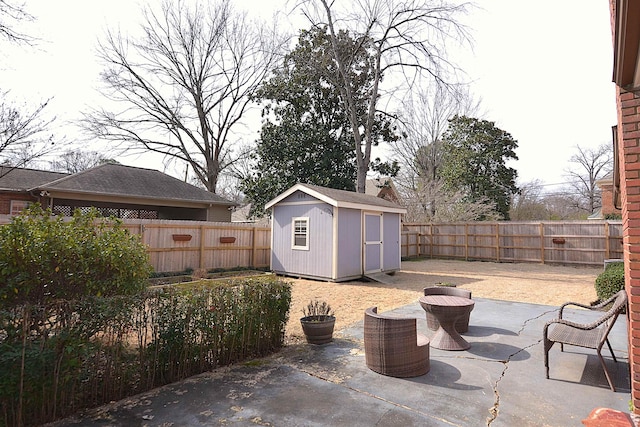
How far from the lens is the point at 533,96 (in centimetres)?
1093

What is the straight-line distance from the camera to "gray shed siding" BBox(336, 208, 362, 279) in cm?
1060

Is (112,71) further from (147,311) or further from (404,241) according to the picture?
(147,311)

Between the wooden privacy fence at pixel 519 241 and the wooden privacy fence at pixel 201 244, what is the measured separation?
902cm

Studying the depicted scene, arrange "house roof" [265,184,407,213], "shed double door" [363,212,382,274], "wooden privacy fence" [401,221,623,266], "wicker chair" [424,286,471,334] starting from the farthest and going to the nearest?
1. "wooden privacy fence" [401,221,623,266]
2. "shed double door" [363,212,382,274]
3. "house roof" [265,184,407,213]
4. "wicker chair" [424,286,471,334]

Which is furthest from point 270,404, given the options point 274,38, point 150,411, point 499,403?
point 274,38

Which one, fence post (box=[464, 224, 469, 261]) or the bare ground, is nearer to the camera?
the bare ground

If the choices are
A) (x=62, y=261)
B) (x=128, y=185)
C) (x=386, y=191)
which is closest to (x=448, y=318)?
(x=62, y=261)

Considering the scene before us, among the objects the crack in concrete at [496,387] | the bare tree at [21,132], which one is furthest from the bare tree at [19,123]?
the crack in concrete at [496,387]

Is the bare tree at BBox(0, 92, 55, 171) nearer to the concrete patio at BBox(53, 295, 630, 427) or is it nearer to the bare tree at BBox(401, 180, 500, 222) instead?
the concrete patio at BBox(53, 295, 630, 427)

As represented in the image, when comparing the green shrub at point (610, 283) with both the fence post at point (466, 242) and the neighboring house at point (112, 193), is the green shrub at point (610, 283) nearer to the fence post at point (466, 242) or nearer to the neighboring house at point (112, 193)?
the fence post at point (466, 242)

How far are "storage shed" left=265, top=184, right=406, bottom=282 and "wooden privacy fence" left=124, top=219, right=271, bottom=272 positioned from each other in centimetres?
161

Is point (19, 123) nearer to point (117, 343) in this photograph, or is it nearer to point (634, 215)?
point (117, 343)

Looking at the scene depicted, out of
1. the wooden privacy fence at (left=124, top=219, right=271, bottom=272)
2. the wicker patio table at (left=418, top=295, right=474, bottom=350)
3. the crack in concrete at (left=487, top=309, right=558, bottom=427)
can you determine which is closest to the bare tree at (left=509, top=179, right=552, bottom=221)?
the wooden privacy fence at (left=124, top=219, right=271, bottom=272)

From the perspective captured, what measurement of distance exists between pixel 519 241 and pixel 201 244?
14.8 metres
